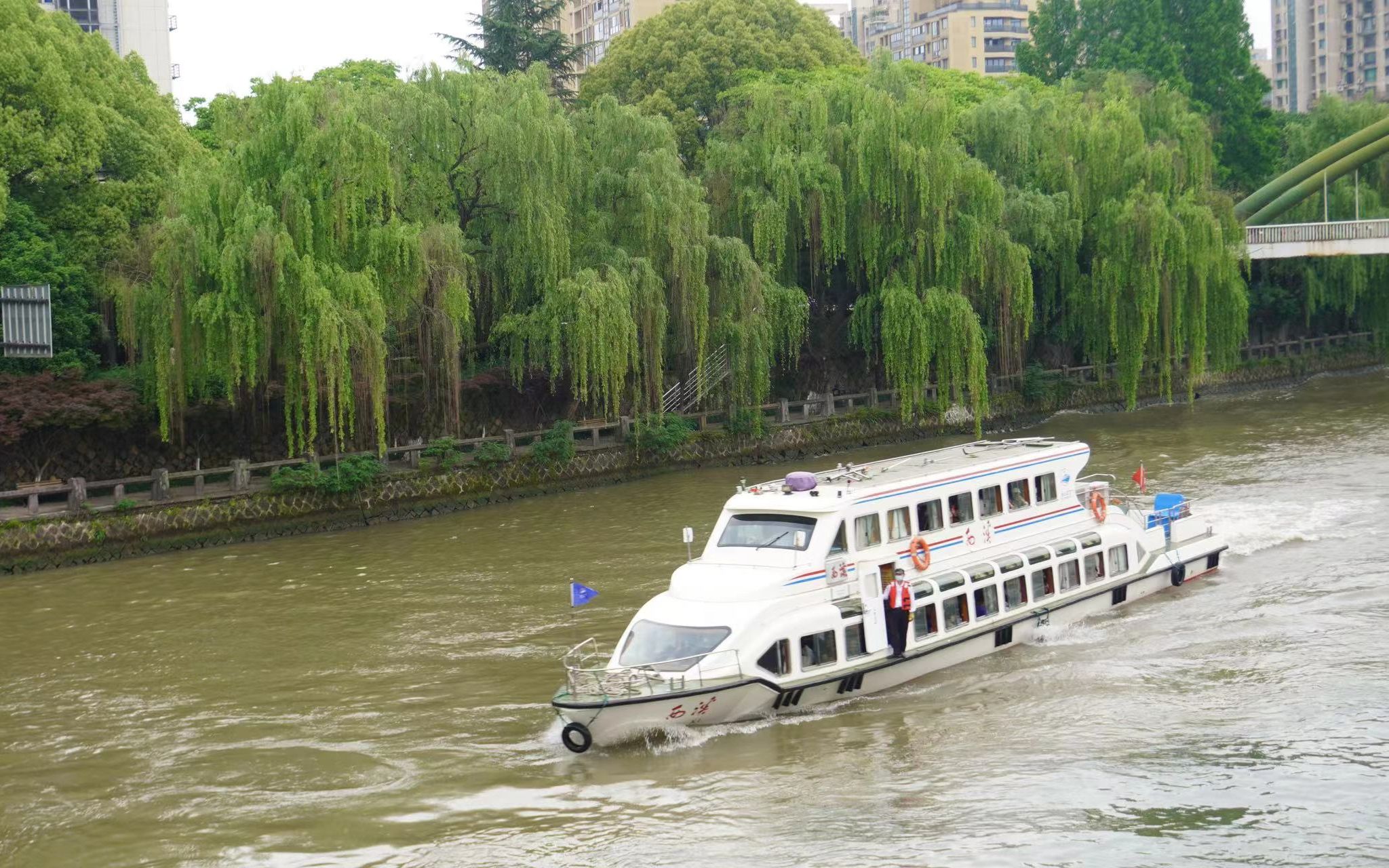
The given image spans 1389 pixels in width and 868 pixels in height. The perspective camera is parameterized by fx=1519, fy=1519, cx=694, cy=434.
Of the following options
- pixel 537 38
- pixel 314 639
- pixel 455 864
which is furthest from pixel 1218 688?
pixel 537 38

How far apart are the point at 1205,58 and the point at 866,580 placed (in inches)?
2647

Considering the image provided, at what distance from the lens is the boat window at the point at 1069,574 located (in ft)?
87.6

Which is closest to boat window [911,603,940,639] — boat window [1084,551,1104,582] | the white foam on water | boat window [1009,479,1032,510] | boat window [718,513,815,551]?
boat window [718,513,815,551]

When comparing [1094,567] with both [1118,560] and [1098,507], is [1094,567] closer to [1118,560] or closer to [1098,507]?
[1118,560]

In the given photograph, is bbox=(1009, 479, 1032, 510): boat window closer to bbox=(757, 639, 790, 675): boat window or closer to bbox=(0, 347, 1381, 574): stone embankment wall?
bbox=(757, 639, 790, 675): boat window

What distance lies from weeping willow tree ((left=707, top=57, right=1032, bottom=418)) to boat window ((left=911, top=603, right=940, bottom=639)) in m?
23.9

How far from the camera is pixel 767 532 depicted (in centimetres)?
2350

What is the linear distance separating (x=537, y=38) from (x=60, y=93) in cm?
3090

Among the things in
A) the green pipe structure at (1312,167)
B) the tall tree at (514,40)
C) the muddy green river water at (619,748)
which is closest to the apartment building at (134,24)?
the tall tree at (514,40)

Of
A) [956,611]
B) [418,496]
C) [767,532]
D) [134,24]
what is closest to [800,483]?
[767,532]

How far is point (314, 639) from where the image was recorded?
1086 inches

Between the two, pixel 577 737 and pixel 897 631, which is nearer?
pixel 577 737

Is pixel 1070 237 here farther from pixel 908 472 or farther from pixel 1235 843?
pixel 1235 843

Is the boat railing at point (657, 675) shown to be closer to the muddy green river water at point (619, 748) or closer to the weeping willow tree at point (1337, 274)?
the muddy green river water at point (619, 748)
